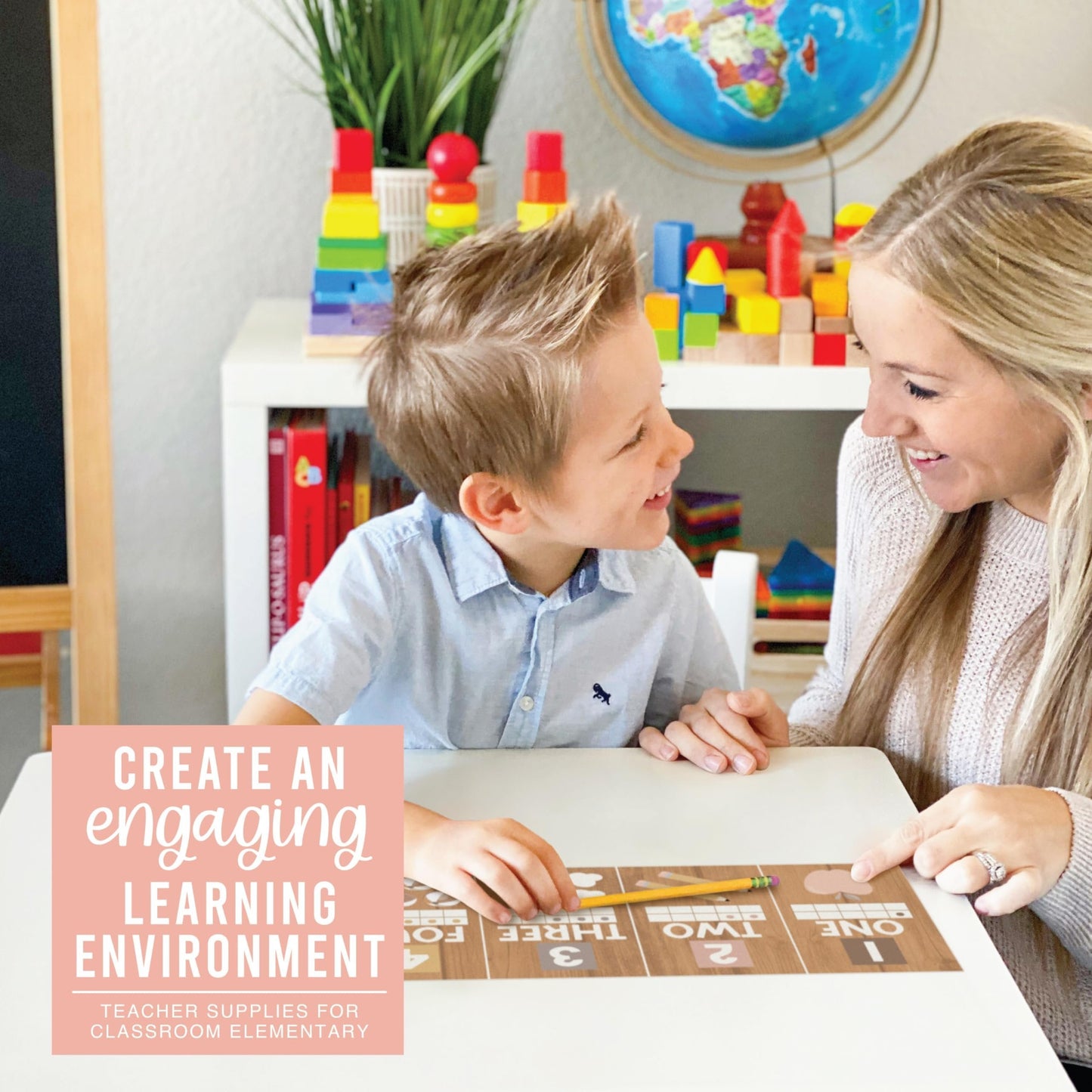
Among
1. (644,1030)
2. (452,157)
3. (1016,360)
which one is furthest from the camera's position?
(452,157)

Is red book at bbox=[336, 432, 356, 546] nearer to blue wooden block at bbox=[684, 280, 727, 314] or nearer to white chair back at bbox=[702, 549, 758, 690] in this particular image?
blue wooden block at bbox=[684, 280, 727, 314]

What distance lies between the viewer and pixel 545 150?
161 centimetres

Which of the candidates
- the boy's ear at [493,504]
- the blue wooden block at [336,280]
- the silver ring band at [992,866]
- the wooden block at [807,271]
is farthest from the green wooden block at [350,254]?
the silver ring band at [992,866]

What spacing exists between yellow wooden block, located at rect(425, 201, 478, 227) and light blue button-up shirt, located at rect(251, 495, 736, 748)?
564mm

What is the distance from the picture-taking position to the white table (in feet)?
1.98

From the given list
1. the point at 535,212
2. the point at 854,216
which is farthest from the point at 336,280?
the point at 854,216

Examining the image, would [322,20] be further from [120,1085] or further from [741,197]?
[120,1085]

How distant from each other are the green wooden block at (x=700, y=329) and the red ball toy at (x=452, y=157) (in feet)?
0.98

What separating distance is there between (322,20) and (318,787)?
1.19 meters

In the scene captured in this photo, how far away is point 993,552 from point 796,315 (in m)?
0.60

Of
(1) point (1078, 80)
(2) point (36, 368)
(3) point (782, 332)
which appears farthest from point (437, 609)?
(1) point (1078, 80)

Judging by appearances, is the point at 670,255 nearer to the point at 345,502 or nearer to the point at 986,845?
the point at 345,502

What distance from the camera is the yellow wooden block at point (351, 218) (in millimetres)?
1553

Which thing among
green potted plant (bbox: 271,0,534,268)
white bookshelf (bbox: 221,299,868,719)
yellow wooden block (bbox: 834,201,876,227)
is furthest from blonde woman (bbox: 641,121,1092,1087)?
green potted plant (bbox: 271,0,534,268)
